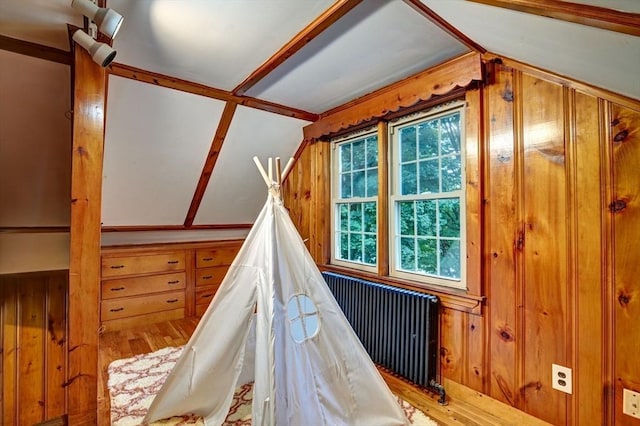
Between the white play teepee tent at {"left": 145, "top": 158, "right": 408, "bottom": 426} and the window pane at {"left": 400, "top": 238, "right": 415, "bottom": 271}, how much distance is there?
0.98 metres

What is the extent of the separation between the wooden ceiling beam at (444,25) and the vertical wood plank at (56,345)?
2.48m

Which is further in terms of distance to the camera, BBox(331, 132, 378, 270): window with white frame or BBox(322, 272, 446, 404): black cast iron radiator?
BBox(331, 132, 378, 270): window with white frame

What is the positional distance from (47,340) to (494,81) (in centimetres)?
318

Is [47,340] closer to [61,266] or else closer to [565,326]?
[61,266]

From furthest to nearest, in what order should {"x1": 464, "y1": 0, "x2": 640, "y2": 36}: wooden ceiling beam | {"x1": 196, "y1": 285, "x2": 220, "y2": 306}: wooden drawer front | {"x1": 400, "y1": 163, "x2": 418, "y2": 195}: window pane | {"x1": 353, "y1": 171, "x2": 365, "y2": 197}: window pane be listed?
{"x1": 196, "y1": 285, "x2": 220, "y2": 306}: wooden drawer front, {"x1": 353, "y1": 171, "x2": 365, "y2": 197}: window pane, {"x1": 400, "y1": 163, "x2": 418, "y2": 195}: window pane, {"x1": 464, "y1": 0, "x2": 640, "y2": 36}: wooden ceiling beam

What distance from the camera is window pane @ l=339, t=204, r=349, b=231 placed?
3135 millimetres

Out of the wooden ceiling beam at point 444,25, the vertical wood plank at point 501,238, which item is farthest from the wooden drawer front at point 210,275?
the wooden ceiling beam at point 444,25

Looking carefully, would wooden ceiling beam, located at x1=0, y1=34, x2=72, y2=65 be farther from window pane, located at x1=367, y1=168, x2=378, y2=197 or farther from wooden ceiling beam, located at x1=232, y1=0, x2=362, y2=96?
window pane, located at x1=367, y1=168, x2=378, y2=197

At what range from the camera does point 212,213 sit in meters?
3.94

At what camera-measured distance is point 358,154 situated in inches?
119

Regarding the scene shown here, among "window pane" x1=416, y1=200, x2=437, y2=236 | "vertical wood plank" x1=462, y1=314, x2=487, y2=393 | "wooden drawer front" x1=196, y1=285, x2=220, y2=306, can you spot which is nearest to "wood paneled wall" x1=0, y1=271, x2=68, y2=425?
"wooden drawer front" x1=196, y1=285, x2=220, y2=306

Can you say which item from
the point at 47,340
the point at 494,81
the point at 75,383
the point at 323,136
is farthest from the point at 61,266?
the point at 494,81

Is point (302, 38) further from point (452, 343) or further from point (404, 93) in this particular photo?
point (452, 343)

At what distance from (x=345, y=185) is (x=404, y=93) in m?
1.13
